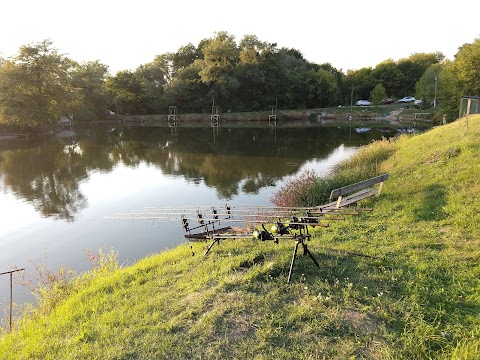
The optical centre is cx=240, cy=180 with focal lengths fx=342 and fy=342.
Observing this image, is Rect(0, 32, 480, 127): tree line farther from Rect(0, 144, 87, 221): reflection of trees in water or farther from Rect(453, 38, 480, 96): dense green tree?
Rect(0, 144, 87, 221): reflection of trees in water

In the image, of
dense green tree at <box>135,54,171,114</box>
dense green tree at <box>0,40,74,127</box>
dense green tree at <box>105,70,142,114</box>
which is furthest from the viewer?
dense green tree at <box>135,54,171,114</box>

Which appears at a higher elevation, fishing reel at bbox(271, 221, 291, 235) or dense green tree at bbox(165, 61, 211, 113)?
dense green tree at bbox(165, 61, 211, 113)

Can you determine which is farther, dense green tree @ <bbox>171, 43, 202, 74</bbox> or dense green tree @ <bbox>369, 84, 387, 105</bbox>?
dense green tree @ <bbox>171, 43, 202, 74</bbox>

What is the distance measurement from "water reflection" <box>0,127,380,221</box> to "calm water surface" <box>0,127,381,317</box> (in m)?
0.07

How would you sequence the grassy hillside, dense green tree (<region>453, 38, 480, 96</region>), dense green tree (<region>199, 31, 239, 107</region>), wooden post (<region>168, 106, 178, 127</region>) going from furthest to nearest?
1. wooden post (<region>168, 106, 178, 127</region>)
2. dense green tree (<region>199, 31, 239, 107</region>)
3. dense green tree (<region>453, 38, 480, 96</region>)
4. the grassy hillside

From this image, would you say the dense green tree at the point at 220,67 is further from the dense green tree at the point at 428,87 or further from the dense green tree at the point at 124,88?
the dense green tree at the point at 428,87

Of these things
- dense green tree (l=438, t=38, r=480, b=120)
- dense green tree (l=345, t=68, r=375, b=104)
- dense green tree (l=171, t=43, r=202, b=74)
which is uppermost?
dense green tree (l=171, t=43, r=202, b=74)

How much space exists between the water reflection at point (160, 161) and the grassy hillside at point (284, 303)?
911 cm

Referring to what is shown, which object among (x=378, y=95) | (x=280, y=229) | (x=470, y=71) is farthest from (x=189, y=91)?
(x=280, y=229)

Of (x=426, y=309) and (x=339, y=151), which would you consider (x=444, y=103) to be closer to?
(x=339, y=151)

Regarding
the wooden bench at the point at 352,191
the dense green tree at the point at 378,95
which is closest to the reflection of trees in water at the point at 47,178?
the wooden bench at the point at 352,191

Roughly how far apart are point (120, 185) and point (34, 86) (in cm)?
3322

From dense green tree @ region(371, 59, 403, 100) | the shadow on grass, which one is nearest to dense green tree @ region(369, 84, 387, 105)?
dense green tree @ region(371, 59, 403, 100)

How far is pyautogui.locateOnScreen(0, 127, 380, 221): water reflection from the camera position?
17.7 m
